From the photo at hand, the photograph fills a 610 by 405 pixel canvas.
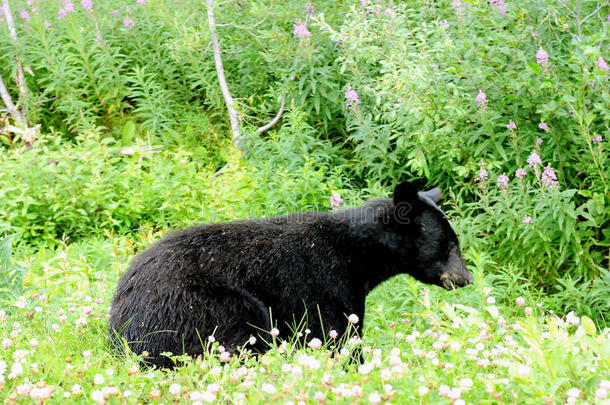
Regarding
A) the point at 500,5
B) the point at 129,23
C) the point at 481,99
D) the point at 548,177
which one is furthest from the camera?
the point at 129,23

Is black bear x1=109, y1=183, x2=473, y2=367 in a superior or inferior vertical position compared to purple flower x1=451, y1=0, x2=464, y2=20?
inferior

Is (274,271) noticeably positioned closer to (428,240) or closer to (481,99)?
(428,240)

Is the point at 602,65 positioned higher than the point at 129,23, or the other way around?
the point at 129,23

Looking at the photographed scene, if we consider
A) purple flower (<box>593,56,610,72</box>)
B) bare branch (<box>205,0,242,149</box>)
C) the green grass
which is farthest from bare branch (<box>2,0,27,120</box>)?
purple flower (<box>593,56,610,72</box>)

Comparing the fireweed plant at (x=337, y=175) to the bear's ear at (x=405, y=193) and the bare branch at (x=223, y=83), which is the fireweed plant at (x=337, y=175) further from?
the bear's ear at (x=405, y=193)

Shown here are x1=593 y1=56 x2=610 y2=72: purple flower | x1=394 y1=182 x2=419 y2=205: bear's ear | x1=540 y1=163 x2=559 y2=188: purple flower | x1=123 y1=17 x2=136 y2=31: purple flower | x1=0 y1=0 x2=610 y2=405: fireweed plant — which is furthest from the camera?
x1=123 y1=17 x2=136 y2=31: purple flower

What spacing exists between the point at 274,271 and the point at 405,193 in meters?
1.02

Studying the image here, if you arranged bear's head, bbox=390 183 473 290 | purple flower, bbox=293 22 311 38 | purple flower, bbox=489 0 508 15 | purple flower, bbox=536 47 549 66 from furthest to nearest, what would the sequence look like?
1. purple flower, bbox=293 22 311 38
2. purple flower, bbox=489 0 508 15
3. purple flower, bbox=536 47 549 66
4. bear's head, bbox=390 183 473 290

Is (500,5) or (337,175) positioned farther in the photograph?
(337,175)

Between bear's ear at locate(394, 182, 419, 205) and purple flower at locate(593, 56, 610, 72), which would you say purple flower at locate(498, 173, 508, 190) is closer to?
purple flower at locate(593, 56, 610, 72)

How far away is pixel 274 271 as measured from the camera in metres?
4.41

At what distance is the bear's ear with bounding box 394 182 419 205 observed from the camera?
180 inches

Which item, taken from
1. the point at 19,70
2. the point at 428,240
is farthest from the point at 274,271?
the point at 19,70

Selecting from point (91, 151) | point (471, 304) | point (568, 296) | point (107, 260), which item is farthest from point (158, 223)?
point (568, 296)
